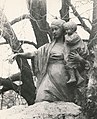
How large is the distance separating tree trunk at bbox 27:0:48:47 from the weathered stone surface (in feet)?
14.9

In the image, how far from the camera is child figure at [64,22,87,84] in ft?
30.0

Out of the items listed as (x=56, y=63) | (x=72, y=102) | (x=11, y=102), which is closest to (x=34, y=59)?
(x=56, y=63)

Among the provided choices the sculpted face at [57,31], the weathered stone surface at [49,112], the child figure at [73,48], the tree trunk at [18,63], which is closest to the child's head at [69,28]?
the child figure at [73,48]

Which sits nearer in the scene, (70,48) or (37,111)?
(37,111)

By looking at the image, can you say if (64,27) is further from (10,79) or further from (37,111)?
(10,79)

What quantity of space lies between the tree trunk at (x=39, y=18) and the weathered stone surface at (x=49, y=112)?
4.55m

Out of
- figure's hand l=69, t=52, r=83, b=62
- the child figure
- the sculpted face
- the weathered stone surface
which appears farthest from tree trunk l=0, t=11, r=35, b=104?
the weathered stone surface

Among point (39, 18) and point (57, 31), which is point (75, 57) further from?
point (39, 18)

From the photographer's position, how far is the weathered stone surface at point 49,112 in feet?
27.9

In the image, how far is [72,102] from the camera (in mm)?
9242

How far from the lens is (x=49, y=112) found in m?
8.56

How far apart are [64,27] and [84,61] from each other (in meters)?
0.70

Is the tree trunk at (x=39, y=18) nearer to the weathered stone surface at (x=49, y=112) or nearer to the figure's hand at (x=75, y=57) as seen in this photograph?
the figure's hand at (x=75, y=57)

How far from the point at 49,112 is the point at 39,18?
5.11 metres
